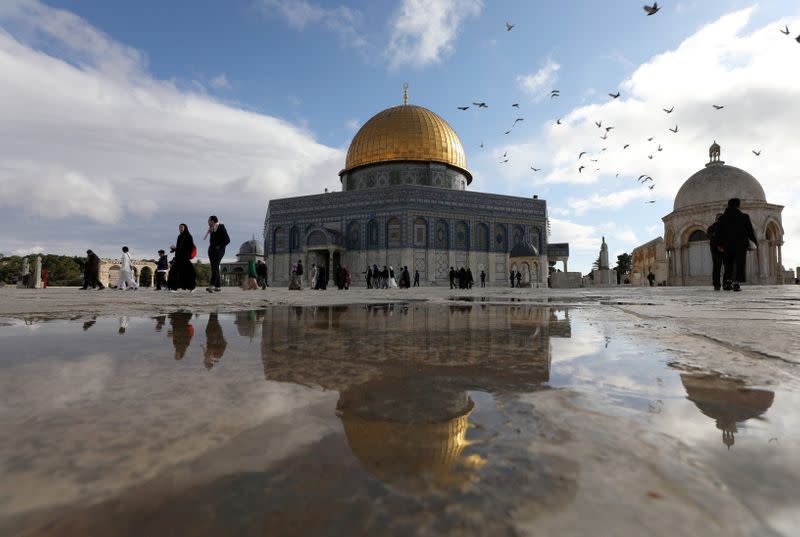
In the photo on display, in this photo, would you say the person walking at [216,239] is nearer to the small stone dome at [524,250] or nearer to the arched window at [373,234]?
the arched window at [373,234]

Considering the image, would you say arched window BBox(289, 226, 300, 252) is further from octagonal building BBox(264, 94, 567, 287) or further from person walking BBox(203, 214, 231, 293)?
person walking BBox(203, 214, 231, 293)

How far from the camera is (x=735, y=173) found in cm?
2392

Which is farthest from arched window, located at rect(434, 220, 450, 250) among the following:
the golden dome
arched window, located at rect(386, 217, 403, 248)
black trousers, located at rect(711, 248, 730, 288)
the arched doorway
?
the arched doorway

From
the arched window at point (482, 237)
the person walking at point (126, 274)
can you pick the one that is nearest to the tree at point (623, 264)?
the arched window at point (482, 237)

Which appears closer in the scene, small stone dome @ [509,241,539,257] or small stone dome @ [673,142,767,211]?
small stone dome @ [673,142,767,211]

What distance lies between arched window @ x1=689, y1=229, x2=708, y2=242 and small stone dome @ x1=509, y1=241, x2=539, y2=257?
846 centimetres

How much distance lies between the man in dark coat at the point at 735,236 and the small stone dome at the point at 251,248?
4501 centimetres

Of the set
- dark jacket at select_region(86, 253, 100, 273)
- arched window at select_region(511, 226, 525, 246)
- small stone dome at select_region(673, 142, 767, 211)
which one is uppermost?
small stone dome at select_region(673, 142, 767, 211)

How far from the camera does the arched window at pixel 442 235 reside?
27.8 metres

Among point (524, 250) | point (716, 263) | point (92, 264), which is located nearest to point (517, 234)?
point (524, 250)

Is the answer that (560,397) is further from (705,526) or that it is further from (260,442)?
(260,442)

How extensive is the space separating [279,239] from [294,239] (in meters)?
1.24

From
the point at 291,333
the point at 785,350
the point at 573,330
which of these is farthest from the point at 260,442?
the point at 573,330

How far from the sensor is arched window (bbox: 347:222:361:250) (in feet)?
92.5
